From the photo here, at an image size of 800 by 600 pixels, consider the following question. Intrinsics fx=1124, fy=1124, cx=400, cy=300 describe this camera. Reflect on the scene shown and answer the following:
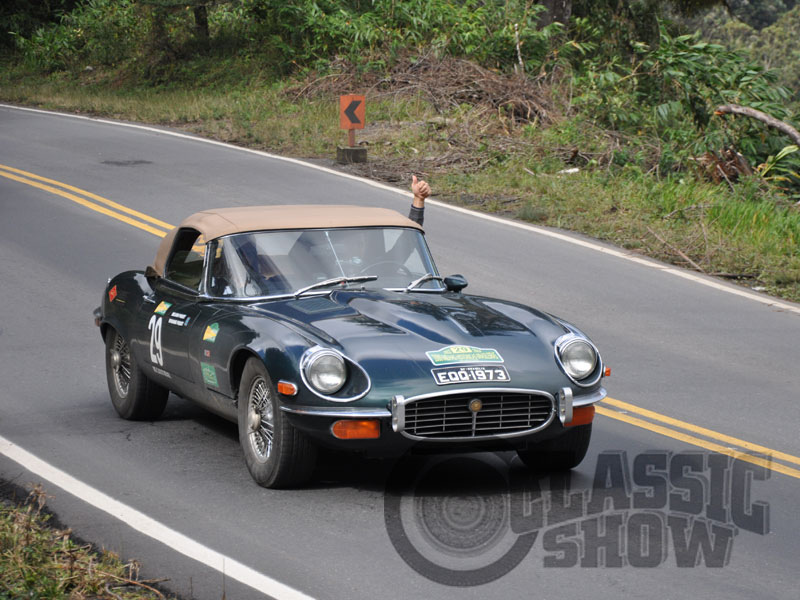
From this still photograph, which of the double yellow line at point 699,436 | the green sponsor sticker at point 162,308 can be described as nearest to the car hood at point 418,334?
the green sponsor sticker at point 162,308

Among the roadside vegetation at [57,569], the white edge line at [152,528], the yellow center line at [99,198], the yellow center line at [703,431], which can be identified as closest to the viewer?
the roadside vegetation at [57,569]

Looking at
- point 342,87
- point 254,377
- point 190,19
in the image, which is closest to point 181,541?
point 254,377

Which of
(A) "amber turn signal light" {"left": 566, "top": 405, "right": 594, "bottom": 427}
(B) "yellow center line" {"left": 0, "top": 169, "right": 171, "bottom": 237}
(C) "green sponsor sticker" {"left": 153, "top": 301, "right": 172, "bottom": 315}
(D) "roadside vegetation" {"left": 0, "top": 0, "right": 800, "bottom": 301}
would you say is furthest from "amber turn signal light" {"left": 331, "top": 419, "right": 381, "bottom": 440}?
(B) "yellow center line" {"left": 0, "top": 169, "right": 171, "bottom": 237}

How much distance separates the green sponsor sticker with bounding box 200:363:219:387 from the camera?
22.3ft

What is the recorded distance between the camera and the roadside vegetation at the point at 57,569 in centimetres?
470

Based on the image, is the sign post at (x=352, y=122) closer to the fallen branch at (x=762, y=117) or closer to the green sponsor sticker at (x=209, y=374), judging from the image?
the fallen branch at (x=762, y=117)

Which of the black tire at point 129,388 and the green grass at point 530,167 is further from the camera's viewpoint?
the green grass at point 530,167

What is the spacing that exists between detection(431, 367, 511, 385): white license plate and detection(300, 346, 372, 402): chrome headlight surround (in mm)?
375

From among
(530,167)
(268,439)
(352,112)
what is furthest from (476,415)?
(352,112)

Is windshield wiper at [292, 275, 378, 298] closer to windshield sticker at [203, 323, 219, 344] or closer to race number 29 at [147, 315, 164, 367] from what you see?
windshield sticker at [203, 323, 219, 344]

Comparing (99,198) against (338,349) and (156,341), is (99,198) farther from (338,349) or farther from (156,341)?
(338,349)

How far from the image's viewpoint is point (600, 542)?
5504mm

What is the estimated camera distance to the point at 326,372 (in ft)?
19.6

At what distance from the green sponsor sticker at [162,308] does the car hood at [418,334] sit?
3.28 feet
